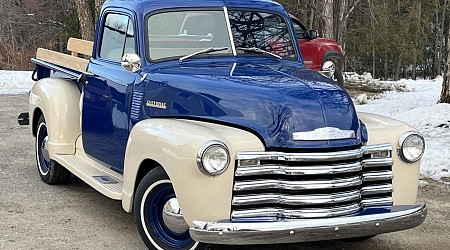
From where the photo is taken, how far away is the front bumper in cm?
390

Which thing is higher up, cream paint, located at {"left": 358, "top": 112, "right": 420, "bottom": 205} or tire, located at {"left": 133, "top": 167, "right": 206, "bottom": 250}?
cream paint, located at {"left": 358, "top": 112, "right": 420, "bottom": 205}

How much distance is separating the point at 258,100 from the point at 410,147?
3.77 feet

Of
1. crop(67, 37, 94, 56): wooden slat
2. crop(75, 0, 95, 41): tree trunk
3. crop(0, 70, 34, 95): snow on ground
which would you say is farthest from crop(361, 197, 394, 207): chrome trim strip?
crop(0, 70, 34, 95): snow on ground

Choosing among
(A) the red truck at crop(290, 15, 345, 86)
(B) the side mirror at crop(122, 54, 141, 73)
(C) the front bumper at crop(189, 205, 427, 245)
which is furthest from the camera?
(A) the red truck at crop(290, 15, 345, 86)

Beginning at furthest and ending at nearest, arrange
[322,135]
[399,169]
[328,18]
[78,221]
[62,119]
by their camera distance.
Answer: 1. [328,18]
2. [62,119]
3. [78,221]
4. [399,169]
5. [322,135]

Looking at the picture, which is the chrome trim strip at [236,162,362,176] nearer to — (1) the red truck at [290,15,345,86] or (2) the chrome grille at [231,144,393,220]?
(2) the chrome grille at [231,144,393,220]

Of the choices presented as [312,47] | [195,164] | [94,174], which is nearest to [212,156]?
[195,164]

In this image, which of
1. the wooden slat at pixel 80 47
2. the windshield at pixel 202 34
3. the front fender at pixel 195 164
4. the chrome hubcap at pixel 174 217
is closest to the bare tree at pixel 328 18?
the wooden slat at pixel 80 47

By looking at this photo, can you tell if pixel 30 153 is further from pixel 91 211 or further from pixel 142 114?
pixel 142 114

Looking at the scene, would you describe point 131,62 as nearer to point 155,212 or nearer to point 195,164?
point 155,212

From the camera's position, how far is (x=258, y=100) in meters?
4.43

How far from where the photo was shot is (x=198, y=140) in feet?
13.5

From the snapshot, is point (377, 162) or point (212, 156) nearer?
point (212, 156)

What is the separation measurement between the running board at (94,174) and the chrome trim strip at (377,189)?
1858mm
